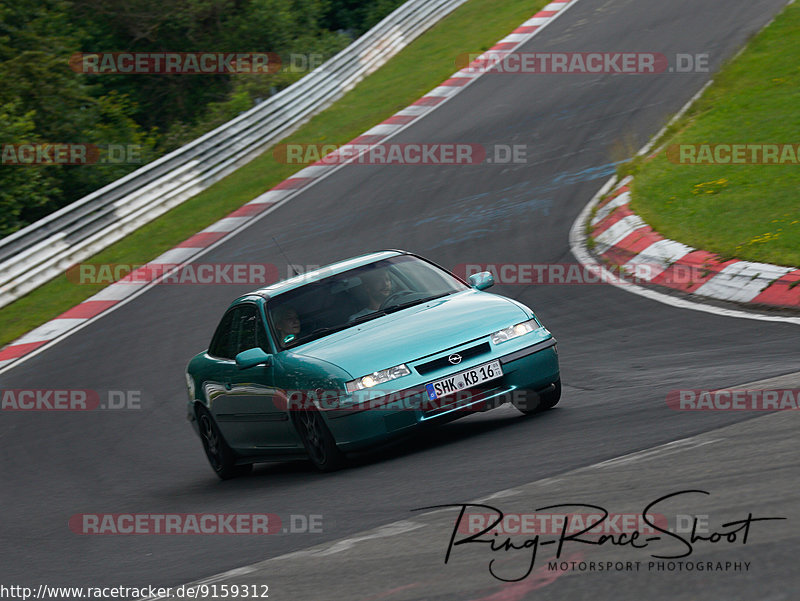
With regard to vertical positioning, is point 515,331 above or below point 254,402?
above

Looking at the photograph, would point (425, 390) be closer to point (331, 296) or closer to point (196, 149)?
point (331, 296)

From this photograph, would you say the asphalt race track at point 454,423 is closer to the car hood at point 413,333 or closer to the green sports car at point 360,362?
the green sports car at point 360,362

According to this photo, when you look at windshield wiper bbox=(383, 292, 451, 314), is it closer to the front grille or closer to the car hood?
the car hood

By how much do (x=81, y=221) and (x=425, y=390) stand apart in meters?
13.6

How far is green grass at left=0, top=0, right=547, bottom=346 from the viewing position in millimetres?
17594

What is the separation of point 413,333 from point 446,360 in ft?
1.10

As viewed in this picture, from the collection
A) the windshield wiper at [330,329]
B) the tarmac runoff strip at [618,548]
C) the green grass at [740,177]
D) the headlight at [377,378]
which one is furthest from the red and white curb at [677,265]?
the tarmac runoff strip at [618,548]

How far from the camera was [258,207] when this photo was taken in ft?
65.0

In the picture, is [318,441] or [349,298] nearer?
[318,441]

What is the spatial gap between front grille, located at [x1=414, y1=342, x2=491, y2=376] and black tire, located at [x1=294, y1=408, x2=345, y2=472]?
2.39ft

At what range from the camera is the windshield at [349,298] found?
827 cm

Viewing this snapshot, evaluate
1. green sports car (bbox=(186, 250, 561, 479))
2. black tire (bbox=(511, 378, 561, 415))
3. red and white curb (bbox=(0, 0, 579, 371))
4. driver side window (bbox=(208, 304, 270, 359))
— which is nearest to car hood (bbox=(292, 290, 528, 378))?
green sports car (bbox=(186, 250, 561, 479))

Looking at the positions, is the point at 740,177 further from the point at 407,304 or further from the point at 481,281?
the point at 407,304

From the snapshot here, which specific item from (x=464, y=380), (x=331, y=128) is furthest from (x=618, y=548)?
(x=331, y=128)
